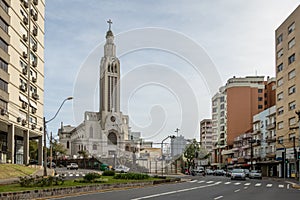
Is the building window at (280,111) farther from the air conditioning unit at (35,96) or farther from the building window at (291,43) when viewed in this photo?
the air conditioning unit at (35,96)

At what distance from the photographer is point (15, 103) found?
5594 cm

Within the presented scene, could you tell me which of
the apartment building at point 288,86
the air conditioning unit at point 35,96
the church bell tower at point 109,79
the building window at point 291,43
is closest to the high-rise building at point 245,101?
the apartment building at point 288,86

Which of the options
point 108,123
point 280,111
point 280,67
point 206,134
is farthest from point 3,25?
point 206,134

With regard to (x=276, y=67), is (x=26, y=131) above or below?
below

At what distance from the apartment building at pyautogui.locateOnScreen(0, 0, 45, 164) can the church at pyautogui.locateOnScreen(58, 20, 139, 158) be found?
1453 centimetres

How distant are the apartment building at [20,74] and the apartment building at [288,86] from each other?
1531 inches

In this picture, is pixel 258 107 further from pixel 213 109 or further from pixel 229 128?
pixel 213 109

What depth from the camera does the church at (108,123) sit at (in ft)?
268

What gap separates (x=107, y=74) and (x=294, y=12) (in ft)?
107

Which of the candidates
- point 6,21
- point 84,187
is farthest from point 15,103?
point 84,187

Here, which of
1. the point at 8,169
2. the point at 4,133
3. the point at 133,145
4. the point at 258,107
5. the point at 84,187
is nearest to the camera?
the point at 84,187

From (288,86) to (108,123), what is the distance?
128ft

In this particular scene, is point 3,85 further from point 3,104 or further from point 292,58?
point 292,58

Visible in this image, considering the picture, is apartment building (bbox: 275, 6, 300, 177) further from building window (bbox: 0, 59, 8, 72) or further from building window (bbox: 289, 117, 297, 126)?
building window (bbox: 0, 59, 8, 72)
